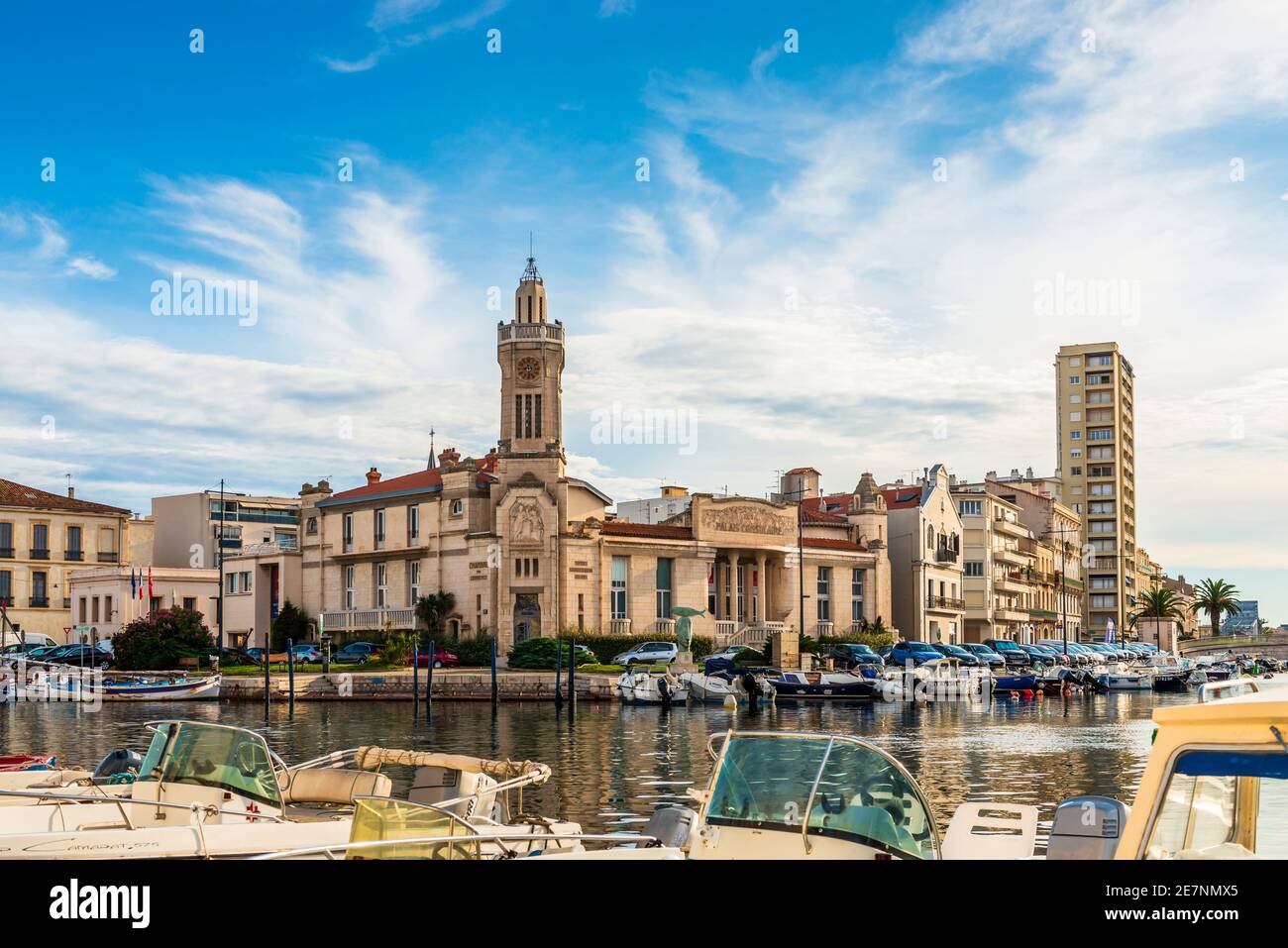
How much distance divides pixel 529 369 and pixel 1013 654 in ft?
128

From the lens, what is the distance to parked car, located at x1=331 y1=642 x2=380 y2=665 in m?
72.5

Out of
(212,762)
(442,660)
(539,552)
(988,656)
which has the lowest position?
(988,656)

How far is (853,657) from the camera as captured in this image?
249 ft

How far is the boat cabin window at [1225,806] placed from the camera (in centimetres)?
590

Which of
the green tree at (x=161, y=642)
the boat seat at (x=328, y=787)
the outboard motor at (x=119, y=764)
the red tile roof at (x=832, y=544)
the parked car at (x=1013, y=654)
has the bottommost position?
the parked car at (x=1013, y=654)

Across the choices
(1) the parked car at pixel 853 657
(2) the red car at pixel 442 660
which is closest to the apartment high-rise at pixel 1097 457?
(1) the parked car at pixel 853 657

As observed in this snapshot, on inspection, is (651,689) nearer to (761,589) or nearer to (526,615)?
(526,615)

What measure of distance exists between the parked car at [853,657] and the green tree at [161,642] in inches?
1386

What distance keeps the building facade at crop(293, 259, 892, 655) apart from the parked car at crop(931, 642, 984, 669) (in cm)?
614

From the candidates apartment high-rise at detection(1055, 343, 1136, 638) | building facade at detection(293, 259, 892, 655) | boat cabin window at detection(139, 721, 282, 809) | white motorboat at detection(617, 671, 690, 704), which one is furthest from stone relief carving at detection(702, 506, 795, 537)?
apartment high-rise at detection(1055, 343, 1136, 638)

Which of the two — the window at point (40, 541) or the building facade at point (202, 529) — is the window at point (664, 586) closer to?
the building facade at point (202, 529)

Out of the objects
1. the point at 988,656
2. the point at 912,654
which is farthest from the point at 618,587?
the point at 988,656

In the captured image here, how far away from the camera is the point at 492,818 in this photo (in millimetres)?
16234
